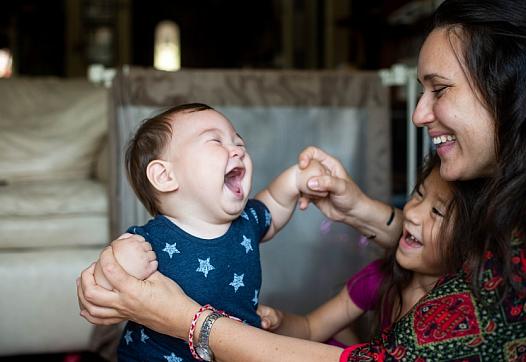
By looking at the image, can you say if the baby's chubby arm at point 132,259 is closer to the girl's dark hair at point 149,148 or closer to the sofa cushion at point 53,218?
the girl's dark hair at point 149,148

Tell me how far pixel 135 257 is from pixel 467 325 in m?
0.49

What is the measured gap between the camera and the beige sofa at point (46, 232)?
188cm

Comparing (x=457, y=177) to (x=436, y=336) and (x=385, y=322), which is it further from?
(x=385, y=322)

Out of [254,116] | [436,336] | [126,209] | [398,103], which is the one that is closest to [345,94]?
[254,116]

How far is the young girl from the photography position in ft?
3.79

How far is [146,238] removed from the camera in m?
1.03

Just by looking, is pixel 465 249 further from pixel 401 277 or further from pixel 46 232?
pixel 46 232

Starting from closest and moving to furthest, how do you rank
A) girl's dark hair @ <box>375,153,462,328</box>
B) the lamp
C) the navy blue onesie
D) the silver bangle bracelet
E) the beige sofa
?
1. the silver bangle bracelet
2. the navy blue onesie
3. girl's dark hair @ <box>375,153,462,328</box>
4. the beige sofa
5. the lamp

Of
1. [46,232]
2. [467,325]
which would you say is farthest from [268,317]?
[46,232]

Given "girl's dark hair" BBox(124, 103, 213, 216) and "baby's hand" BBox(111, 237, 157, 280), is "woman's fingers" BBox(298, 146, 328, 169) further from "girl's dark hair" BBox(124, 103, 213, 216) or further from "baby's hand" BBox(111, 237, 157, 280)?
"baby's hand" BBox(111, 237, 157, 280)

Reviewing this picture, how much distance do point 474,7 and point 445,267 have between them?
466mm

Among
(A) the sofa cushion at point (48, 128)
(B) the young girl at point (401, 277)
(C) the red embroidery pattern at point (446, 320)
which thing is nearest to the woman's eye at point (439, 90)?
(B) the young girl at point (401, 277)

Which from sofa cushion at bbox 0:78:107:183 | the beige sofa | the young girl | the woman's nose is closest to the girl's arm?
the young girl

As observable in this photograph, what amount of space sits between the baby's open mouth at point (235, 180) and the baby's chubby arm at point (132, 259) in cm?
18
